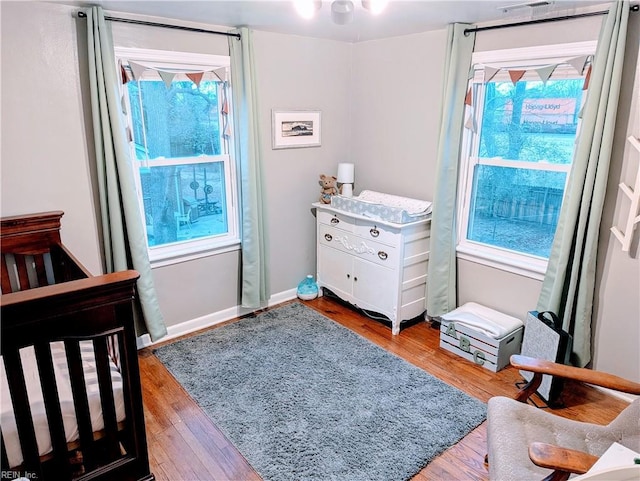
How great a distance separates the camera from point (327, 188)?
3.78 m

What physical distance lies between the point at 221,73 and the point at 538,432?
9.32 feet

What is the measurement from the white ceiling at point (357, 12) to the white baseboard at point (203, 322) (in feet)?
6.95

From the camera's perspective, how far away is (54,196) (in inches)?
102

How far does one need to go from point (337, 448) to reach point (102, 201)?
196 cm

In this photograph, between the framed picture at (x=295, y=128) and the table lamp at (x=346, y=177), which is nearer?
the framed picture at (x=295, y=128)

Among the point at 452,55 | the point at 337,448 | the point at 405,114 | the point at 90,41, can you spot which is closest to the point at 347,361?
the point at 337,448

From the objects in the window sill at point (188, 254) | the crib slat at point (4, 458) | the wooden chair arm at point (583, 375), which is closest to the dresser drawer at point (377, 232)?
the window sill at point (188, 254)

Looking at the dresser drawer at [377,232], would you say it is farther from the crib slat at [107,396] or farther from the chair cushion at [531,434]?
the crib slat at [107,396]

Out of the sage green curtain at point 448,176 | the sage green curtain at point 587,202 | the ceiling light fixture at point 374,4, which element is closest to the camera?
the ceiling light fixture at point 374,4

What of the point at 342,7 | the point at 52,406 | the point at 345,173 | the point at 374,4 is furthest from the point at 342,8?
the point at 52,406

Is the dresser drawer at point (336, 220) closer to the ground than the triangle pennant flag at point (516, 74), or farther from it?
closer to the ground

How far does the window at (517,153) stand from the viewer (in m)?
2.71

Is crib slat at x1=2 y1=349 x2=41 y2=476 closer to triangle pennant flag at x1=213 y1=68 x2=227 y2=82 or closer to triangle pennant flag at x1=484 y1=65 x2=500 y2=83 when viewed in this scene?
triangle pennant flag at x1=213 y1=68 x2=227 y2=82

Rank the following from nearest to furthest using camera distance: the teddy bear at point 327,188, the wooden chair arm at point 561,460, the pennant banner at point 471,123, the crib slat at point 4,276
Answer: the wooden chair arm at point 561,460, the crib slat at point 4,276, the pennant banner at point 471,123, the teddy bear at point 327,188
